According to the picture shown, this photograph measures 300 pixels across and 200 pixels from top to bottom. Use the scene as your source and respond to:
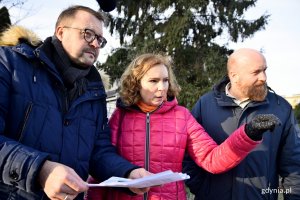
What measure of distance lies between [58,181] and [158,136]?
115cm

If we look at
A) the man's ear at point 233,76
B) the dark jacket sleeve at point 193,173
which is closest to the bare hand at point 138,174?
the dark jacket sleeve at point 193,173

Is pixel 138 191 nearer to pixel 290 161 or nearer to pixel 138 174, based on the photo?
pixel 138 174

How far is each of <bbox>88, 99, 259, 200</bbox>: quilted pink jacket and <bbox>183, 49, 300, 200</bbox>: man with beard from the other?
1.38 feet

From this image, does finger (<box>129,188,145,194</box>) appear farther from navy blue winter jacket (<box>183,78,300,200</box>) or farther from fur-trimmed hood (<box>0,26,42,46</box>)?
fur-trimmed hood (<box>0,26,42,46</box>)

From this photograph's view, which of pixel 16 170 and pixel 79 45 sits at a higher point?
pixel 79 45

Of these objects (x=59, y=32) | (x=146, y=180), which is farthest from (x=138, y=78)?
(x=146, y=180)

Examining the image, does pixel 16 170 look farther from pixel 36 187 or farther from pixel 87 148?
pixel 87 148

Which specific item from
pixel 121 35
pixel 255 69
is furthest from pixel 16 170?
pixel 121 35

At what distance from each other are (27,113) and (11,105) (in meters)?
0.09

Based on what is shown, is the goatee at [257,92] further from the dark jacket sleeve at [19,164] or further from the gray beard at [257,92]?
the dark jacket sleeve at [19,164]

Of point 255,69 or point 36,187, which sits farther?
point 255,69

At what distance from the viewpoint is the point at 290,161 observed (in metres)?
2.91

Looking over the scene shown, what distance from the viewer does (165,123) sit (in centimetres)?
266

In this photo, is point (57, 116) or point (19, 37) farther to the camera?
point (19, 37)
